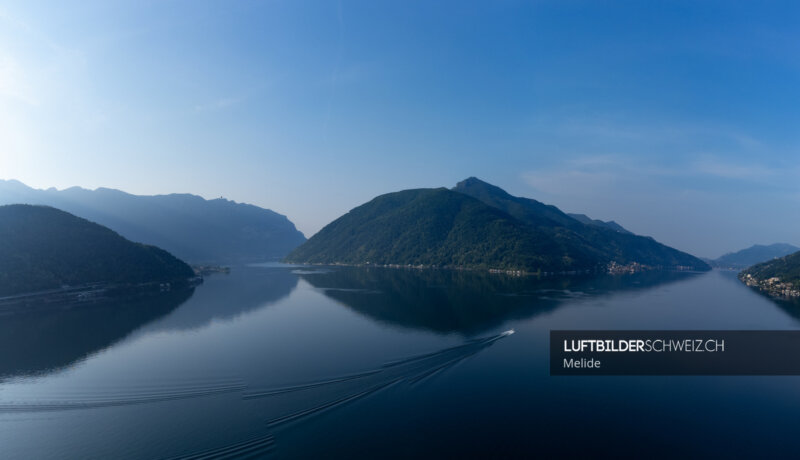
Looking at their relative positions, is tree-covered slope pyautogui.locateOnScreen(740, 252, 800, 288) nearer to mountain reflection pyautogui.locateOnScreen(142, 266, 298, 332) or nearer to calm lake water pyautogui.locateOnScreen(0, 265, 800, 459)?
calm lake water pyautogui.locateOnScreen(0, 265, 800, 459)

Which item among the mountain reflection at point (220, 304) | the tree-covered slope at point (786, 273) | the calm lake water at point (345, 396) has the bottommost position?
the calm lake water at point (345, 396)

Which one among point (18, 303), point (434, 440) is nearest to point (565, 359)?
point (434, 440)

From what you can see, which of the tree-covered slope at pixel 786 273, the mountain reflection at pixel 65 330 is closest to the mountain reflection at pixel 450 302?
the mountain reflection at pixel 65 330

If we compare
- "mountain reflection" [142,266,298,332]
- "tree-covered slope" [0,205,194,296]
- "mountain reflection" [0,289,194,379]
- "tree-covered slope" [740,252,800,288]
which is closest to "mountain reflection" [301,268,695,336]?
"mountain reflection" [142,266,298,332]

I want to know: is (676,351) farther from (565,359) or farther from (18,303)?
(18,303)

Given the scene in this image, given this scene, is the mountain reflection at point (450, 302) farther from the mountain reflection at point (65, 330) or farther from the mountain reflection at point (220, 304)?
the mountain reflection at point (65, 330)

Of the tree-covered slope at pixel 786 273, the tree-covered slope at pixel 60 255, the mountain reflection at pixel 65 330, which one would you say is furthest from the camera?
the tree-covered slope at pixel 786 273

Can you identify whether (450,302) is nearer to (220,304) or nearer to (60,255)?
(220,304)
